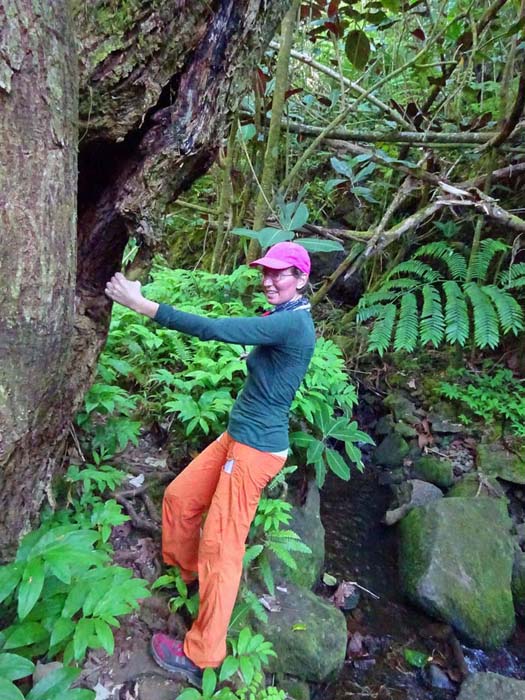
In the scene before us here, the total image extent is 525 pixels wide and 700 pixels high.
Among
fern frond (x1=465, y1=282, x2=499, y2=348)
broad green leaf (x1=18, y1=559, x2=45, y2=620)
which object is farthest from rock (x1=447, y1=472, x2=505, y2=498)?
broad green leaf (x1=18, y1=559, x2=45, y2=620)

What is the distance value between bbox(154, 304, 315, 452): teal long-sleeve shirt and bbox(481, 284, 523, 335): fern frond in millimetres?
3442

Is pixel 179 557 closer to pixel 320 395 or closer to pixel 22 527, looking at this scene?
pixel 22 527

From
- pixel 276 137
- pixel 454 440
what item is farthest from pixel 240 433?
pixel 454 440

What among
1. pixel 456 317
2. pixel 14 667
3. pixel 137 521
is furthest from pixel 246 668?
pixel 456 317

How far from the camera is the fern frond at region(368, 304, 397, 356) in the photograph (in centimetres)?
532

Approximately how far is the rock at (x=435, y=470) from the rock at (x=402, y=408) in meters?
0.57

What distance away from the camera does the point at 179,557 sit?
2.82m

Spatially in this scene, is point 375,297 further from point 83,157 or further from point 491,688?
point 83,157

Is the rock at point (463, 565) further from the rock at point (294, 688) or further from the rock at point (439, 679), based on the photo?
the rock at point (294, 688)

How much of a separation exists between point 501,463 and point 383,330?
A: 1979 mm

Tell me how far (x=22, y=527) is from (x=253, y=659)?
1369 millimetres

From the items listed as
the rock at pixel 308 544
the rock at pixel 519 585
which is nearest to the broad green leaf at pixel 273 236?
the rock at pixel 308 544

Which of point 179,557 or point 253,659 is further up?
point 179,557

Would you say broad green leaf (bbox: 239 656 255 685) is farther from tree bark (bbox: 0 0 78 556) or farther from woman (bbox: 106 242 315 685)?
tree bark (bbox: 0 0 78 556)
